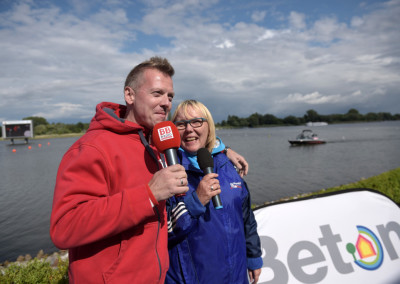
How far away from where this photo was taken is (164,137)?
6.30ft

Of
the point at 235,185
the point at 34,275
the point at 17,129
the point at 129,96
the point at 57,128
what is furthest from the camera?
the point at 57,128

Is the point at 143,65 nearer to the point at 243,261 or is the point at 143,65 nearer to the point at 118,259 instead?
the point at 118,259

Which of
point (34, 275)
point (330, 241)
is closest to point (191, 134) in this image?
point (330, 241)

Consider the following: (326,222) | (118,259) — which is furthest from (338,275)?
(118,259)

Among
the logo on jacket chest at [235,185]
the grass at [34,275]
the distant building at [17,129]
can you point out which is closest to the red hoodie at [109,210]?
the logo on jacket chest at [235,185]

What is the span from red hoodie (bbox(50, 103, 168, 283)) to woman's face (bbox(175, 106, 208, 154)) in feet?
2.55

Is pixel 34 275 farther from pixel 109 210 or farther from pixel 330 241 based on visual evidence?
pixel 330 241

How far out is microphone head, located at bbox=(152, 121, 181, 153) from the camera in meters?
1.92

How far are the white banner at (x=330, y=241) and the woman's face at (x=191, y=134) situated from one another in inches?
77.3

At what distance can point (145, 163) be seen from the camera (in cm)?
192

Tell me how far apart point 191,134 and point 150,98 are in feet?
2.80

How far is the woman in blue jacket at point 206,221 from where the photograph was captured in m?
2.23

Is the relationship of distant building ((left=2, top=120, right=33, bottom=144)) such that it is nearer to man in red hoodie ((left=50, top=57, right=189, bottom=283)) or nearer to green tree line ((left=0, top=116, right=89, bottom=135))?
green tree line ((left=0, top=116, right=89, bottom=135))

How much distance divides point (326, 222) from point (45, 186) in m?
19.5
